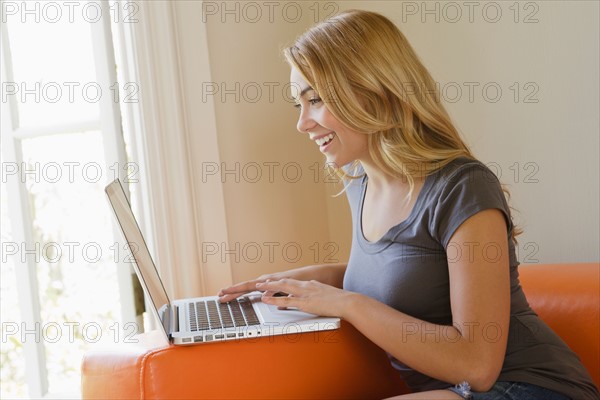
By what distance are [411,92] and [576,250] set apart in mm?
795

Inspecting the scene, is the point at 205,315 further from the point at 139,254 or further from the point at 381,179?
the point at 381,179

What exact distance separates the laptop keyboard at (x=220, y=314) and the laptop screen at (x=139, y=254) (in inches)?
2.3

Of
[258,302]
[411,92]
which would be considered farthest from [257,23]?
[258,302]

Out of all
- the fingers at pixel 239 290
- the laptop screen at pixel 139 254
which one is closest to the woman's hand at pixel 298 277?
the fingers at pixel 239 290

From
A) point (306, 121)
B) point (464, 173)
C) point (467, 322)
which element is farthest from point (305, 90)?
point (467, 322)

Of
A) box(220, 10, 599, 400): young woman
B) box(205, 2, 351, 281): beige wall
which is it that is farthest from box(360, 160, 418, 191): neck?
box(205, 2, 351, 281): beige wall

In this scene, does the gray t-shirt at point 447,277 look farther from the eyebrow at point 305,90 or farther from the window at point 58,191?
the window at point 58,191

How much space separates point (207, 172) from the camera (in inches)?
81.4

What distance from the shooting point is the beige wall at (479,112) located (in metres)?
2.03

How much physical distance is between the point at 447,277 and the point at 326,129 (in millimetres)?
399

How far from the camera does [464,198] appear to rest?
56.1 inches

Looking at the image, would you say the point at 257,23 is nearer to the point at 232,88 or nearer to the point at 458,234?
the point at 232,88

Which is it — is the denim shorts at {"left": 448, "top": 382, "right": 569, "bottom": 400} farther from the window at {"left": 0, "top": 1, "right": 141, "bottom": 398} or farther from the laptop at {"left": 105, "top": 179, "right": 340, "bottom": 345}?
the window at {"left": 0, "top": 1, "right": 141, "bottom": 398}

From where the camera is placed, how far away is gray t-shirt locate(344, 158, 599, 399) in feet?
4.66
